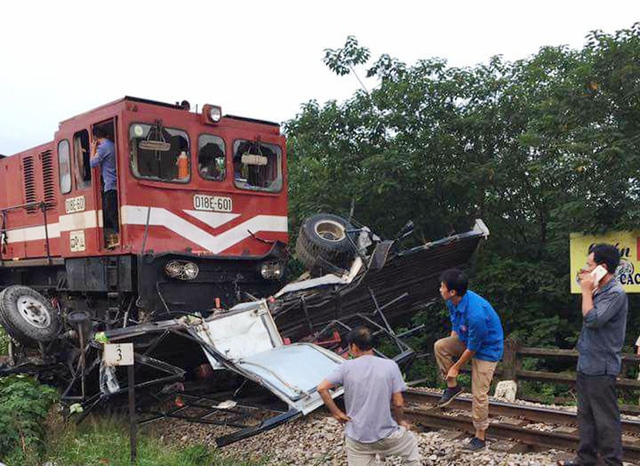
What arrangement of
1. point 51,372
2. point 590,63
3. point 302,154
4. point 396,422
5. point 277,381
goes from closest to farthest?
point 396,422, point 277,381, point 51,372, point 590,63, point 302,154

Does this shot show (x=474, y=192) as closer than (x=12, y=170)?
No

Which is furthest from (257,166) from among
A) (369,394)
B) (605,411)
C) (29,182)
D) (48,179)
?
(605,411)

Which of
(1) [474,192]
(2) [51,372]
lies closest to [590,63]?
(1) [474,192]

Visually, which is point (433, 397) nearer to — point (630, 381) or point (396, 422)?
point (630, 381)

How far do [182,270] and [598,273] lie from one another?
16.0 ft

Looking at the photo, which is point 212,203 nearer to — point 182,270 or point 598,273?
point 182,270

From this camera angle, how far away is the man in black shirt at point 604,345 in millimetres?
4539

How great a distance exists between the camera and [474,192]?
11.1 meters

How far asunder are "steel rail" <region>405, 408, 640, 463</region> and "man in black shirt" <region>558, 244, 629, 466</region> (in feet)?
3.27

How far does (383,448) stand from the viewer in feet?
14.8

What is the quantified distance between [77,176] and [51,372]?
2.46m

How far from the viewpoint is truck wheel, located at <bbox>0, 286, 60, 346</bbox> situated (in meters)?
7.52

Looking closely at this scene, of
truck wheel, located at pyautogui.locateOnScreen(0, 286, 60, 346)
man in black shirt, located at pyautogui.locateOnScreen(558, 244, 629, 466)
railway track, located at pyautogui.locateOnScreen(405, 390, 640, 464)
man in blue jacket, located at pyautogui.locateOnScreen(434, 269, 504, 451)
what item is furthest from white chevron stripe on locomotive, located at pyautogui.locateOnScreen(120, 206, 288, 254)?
man in black shirt, located at pyautogui.locateOnScreen(558, 244, 629, 466)

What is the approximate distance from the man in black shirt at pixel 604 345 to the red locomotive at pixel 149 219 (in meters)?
4.79
